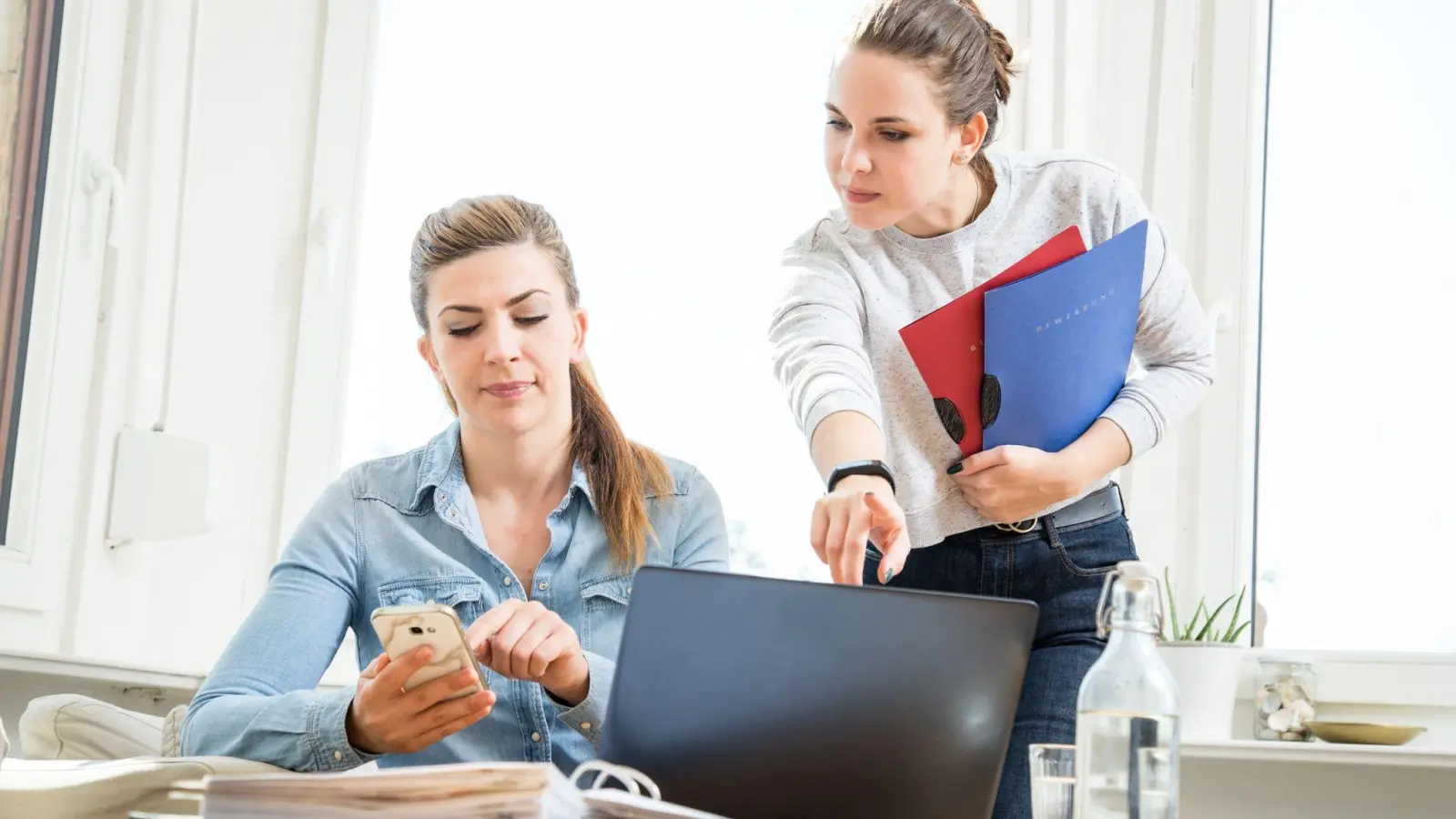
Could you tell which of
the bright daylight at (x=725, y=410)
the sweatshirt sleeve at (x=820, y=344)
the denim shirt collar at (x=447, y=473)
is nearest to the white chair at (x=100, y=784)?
the bright daylight at (x=725, y=410)

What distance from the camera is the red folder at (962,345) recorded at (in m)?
1.39

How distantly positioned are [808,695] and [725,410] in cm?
180

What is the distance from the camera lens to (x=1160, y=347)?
159 cm

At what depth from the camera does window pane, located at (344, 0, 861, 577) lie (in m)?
2.70

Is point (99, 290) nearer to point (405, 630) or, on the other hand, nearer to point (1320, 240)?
point (405, 630)

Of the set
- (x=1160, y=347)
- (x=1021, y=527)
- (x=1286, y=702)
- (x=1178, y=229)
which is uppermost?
(x=1178, y=229)

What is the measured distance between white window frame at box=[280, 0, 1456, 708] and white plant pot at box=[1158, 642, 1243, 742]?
207 millimetres

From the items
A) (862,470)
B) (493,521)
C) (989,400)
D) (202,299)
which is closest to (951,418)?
(989,400)

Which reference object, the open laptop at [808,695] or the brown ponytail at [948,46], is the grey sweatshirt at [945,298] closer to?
the brown ponytail at [948,46]

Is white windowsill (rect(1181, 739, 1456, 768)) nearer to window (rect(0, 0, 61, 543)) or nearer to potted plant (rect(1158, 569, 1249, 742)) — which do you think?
potted plant (rect(1158, 569, 1249, 742))

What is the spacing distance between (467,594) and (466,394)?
0.73 ft

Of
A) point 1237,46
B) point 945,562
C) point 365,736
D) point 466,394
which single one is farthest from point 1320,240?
point 365,736

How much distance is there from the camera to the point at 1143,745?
0.81m

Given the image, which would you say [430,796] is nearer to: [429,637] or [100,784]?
[100,784]
